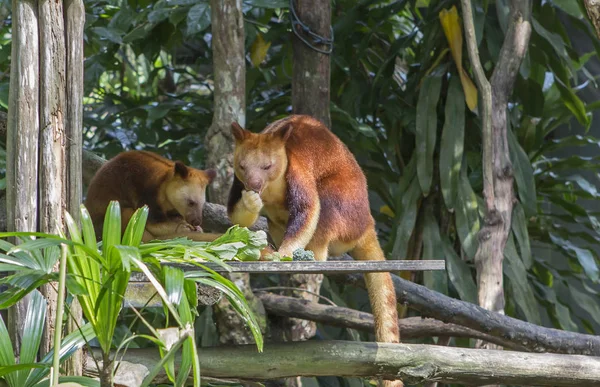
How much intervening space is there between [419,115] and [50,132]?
3327mm

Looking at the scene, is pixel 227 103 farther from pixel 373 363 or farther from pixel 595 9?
pixel 595 9

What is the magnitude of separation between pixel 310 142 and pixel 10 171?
124 centimetres

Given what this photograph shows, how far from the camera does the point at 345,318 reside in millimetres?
4188

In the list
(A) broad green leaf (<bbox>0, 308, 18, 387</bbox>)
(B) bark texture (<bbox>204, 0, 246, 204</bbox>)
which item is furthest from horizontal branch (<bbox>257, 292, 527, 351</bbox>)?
(A) broad green leaf (<bbox>0, 308, 18, 387</bbox>)

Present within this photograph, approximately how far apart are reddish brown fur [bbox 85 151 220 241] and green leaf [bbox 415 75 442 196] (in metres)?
1.89

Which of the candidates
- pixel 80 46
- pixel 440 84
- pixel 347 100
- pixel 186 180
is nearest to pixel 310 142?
pixel 186 180

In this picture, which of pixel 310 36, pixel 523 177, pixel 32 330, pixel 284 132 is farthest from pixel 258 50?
pixel 32 330

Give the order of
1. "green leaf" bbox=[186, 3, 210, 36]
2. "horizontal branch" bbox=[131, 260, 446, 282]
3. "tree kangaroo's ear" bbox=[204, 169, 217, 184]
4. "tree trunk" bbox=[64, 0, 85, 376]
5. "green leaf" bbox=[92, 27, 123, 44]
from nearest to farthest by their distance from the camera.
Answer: "horizontal branch" bbox=[131, 260, 446, 282], "tree trunk" bbox=[64, 0, 85, 376], "tree kangaroo's ear" bbox=[204, 169, 217, 184], "green leaf" bbox=[186, 3, 210, 36], "green leaf" bbox=[92, 27, 123, 44]

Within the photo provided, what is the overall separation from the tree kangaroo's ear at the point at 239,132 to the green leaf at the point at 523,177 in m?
2.70

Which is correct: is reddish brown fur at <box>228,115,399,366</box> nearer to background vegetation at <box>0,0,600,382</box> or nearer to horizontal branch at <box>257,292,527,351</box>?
horizontal branch at <box>257,292,527,351</box>

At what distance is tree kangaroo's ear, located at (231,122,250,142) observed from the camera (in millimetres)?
3088

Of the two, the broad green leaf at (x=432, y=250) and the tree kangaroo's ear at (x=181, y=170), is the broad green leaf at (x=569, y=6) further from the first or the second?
the tree kangaroo's ear at (x=181, y=170)

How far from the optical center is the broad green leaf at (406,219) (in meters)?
5.27

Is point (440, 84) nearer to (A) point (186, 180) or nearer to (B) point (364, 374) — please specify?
(A) point (186, 180)
